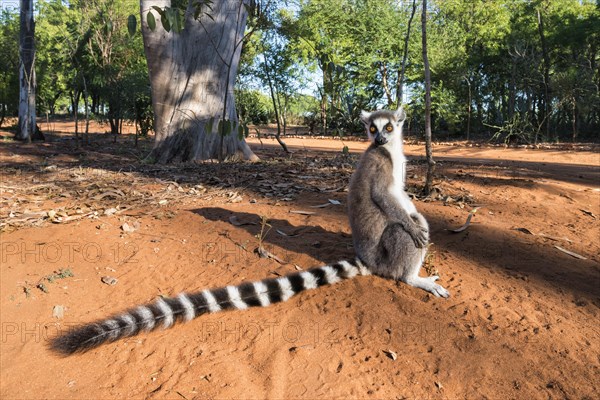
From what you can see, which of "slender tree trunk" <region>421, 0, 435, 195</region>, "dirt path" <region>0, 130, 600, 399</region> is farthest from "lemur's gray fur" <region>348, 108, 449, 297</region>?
"slender tree trunk" <region>421, 0, 435, 195</region>

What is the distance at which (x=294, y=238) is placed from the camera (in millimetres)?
4453

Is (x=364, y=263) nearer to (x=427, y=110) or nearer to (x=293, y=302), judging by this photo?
(x=293, y=302)

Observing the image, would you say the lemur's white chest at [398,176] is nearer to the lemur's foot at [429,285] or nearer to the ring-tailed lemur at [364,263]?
the ring-tailed lemur at [364,263]

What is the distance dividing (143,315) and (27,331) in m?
1.06

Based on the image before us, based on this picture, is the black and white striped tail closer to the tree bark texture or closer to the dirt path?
the dirt path

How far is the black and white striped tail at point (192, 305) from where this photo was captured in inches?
111

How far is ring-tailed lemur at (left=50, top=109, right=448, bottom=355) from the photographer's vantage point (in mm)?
2922

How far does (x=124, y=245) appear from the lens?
14.1 feet

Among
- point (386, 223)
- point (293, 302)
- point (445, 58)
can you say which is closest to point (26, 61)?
point (293, 302)

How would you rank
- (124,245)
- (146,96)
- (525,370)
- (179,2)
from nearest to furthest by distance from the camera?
(525,370), (124,245), (179,2), (146,96)

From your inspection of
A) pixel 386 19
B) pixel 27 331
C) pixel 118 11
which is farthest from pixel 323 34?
pixel 27 331

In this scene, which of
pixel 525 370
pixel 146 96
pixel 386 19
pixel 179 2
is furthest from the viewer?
pixel 386 19

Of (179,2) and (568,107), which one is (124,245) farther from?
(568,107)

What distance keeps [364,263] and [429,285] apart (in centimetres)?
59
